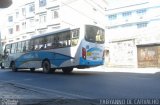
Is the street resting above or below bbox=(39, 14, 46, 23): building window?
below

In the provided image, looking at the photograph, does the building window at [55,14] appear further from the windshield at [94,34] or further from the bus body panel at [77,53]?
the windshield at [94,34]

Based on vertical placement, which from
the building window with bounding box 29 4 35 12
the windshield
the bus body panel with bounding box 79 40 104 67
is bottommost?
the bus body panel with bounding box 79 40 104 67

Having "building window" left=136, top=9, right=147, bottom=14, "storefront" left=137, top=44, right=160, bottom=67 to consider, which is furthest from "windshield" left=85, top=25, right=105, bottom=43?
"building window" left=136, top=9, right=147, bottom=14

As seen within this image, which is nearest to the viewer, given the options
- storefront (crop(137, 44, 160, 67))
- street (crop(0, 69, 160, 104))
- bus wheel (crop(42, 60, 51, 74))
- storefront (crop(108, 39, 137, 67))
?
street (crop(0, 69, 160, 104))

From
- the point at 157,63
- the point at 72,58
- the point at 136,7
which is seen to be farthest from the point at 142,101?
the point at 136,7

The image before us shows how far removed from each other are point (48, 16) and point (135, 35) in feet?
56.3

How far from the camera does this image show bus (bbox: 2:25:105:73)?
14.9m

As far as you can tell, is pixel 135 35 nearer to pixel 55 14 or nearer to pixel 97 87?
pixel 55 14

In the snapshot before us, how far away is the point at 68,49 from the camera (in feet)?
51.3

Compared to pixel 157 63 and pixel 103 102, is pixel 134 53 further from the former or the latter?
pixel 103 102

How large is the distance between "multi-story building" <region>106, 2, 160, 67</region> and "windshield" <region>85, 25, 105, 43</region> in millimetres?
13825

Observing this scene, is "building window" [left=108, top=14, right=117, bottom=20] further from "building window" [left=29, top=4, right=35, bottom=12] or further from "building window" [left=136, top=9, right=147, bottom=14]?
"building window" [left=29, top=4, right=35, bottom=12]

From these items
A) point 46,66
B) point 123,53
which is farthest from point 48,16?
point 46,66

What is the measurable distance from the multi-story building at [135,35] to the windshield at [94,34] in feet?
45.4
